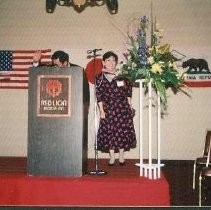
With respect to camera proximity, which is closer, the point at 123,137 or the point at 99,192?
the point at 99,192

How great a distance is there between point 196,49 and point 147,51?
3309mm

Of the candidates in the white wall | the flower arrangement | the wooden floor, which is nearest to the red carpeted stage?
the wooden floor

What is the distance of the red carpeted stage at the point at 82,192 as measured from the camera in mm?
2748

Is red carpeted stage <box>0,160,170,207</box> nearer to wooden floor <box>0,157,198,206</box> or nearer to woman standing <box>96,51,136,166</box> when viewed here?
wooden floor <box>0,157,198,206</box>

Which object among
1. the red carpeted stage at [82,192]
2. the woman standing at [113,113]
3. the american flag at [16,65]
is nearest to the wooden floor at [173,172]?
the woman standing at [113,113]

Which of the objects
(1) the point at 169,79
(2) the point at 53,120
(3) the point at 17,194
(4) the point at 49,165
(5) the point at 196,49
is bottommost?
(3) the point at 17,194

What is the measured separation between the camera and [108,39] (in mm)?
6230

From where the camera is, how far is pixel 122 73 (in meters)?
3.38

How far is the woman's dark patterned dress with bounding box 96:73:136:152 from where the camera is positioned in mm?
3984

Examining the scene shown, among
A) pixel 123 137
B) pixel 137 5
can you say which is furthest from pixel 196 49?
pixel 123 137

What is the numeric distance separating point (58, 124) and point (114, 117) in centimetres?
124

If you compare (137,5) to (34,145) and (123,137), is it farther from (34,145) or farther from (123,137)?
(34,145)

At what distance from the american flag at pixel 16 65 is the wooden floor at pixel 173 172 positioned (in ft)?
5.06

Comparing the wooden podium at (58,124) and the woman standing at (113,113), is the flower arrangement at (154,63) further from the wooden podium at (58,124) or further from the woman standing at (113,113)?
the woman standing at (113,113)
